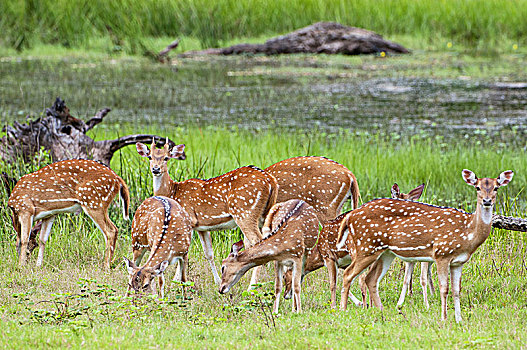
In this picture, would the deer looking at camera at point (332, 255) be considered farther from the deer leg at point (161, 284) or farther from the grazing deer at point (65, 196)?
the grazing deer at point (65, 196)

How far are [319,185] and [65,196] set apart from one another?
262cm

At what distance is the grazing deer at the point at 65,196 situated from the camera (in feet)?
28.9

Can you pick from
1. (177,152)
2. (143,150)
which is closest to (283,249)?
(177,152)

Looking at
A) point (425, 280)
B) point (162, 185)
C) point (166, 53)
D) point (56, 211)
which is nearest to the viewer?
point (425, 280)

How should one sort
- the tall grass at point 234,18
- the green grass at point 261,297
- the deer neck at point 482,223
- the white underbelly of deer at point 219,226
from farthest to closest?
the tall grass at point 234,18, the white underbelly of deer at point 219,226, the deer neck at point 482,223, the green grass at point 261,297

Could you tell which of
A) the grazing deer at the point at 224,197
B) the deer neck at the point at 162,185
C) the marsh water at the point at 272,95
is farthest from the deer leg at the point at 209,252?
the marsh water at the point at 272,95

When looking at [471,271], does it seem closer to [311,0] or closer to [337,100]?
[337,100]

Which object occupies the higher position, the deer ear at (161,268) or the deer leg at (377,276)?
the deer ear at (161,268)

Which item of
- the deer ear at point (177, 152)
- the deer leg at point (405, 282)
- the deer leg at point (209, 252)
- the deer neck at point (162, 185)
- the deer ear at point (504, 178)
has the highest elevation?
the deer ear at point (177, 152)

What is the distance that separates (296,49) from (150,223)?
62.2ft

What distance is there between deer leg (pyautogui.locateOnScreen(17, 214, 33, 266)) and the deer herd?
1 cm

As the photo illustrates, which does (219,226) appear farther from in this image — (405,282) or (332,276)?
(405,282)

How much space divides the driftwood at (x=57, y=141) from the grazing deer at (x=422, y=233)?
403cm

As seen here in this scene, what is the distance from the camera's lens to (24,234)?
8852 mm
